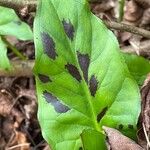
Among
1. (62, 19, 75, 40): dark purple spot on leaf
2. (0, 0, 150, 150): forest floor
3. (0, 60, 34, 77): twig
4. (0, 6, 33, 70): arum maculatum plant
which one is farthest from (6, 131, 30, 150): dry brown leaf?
(62, 19, 75, 40): dark purple spot on leaf

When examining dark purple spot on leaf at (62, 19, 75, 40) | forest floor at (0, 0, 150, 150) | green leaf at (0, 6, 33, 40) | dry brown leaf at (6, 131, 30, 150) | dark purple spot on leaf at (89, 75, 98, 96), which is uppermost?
dark purple spot on leaf at (62, 19, 75, 40)

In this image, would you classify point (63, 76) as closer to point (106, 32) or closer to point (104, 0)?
point (106, 32)

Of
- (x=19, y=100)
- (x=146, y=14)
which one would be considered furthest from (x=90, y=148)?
(x=146, y=14)

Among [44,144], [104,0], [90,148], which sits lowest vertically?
[44,144]

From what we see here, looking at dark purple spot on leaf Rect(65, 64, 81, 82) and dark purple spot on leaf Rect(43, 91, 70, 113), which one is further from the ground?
dark purple spot on leaf Rect(65, 64, 81, 82)

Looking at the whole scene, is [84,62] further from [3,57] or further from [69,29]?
[3,57]

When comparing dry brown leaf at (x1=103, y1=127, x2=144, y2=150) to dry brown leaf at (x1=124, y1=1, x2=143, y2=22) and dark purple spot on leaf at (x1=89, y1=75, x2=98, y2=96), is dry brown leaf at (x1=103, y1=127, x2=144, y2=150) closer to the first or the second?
dark purple spot on leaf at (x1=89, y1=75, x2=98, y2=96)

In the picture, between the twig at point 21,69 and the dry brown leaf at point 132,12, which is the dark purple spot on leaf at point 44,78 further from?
the dry brown leaf at point 132,12
